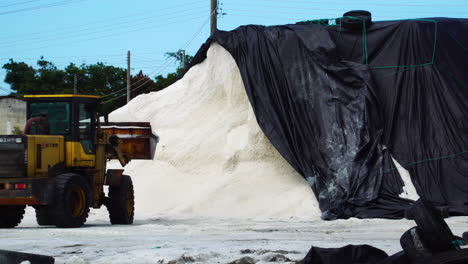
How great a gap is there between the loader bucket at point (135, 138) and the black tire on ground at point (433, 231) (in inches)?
667

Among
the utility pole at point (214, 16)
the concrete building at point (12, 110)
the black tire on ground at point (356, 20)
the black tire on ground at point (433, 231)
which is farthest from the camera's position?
the concrete building at point (12, 110)

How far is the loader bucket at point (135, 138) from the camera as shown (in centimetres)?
2397

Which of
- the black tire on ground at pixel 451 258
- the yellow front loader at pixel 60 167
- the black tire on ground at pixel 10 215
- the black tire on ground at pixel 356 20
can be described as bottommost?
the black tire on ground at pixel 10 215

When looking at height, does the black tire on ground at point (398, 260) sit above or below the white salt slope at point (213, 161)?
above

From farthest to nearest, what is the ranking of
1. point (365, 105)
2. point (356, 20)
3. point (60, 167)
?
point (356, 20) → point (365, 105) → point (60, 167)

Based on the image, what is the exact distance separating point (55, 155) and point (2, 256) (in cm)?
715

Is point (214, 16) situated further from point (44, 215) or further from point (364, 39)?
point (44, 215)

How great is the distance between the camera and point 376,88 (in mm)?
20672

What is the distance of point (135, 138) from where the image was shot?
2402cm

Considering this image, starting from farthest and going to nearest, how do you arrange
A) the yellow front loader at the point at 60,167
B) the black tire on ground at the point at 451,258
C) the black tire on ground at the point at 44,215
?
the black tire on ground at the point at 44,215 → the yellow front loader at the point at 60,167 → the black tire on ground at the point at 451,258

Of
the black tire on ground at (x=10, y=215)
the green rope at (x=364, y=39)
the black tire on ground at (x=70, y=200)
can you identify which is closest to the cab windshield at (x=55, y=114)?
the black tire on ground at (x=70, y=200)

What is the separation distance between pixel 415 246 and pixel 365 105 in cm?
1280

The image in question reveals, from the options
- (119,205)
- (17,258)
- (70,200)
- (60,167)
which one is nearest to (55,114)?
(60,167)

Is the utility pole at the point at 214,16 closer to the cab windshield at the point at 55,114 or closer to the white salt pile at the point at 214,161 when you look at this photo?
the white salt pile at the point at 214,161
